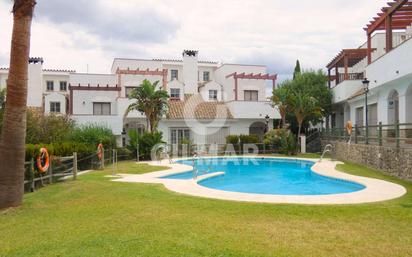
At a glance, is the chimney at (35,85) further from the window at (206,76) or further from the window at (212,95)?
the window at (206,76)

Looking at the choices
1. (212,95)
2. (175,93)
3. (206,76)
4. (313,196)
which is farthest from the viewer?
(206,76)

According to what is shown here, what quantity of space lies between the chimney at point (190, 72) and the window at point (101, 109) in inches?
368

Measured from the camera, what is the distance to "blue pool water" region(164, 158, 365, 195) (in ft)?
47.4

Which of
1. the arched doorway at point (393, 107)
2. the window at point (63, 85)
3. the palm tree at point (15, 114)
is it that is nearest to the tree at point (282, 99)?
the arched doorway at point (393, 107)

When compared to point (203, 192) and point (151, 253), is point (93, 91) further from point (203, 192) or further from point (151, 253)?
point (151, 253)

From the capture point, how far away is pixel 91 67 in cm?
5112

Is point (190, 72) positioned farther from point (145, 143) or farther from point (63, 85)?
point (63, 85)

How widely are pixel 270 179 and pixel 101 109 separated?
760 inches

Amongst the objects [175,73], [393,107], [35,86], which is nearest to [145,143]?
[393,107]

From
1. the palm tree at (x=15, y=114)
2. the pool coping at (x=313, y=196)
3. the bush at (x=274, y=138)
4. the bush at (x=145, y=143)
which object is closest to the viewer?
the palm tree at (x=15, y=114)

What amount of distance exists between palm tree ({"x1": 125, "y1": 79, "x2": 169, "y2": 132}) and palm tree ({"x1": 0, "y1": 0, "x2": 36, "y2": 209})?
18112mm

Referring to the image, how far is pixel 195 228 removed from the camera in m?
6.92

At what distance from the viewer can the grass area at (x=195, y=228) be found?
5715 millimetres

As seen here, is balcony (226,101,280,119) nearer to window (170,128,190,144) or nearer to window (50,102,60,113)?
window (170,128,190,144)
